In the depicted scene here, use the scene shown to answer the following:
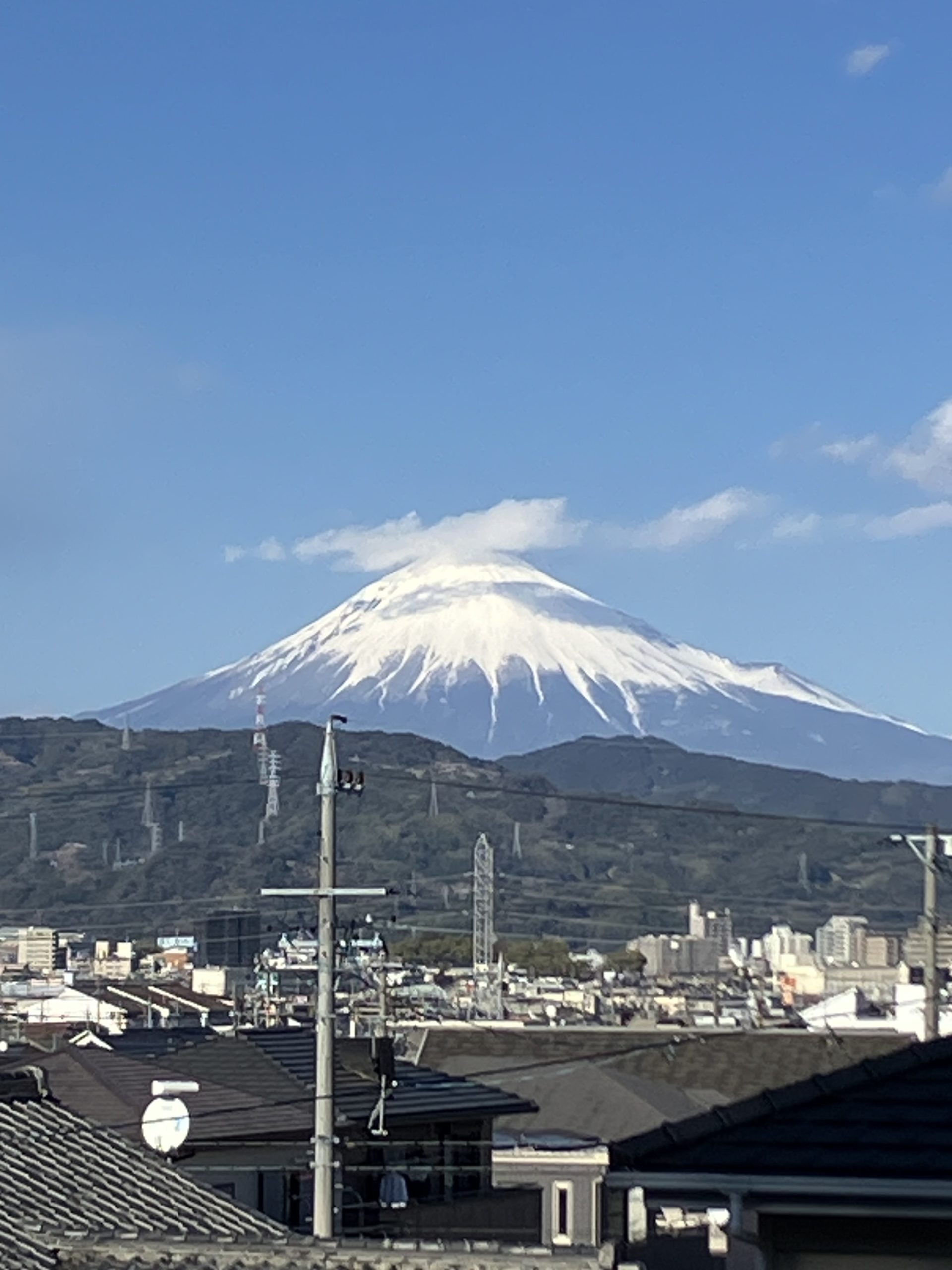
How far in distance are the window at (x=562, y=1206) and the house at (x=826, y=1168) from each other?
921 inches

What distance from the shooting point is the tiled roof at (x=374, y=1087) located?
2466 centimetres

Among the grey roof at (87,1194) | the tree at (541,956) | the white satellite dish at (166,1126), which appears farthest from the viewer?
the tree at (541,956)

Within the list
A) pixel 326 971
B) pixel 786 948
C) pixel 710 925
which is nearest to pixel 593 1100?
→ pixel 326 971

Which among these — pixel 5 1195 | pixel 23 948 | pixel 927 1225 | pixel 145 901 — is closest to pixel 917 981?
pixel 5 1195

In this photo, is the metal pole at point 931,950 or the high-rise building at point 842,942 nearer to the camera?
the metal pole at point 931,950

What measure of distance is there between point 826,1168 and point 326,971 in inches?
353

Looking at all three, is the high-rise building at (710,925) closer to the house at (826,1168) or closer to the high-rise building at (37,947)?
the high-rise building at (37,947)

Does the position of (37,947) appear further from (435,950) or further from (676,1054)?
(676,1054)

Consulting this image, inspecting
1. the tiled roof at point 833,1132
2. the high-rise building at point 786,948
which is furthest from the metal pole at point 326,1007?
the high-rise building at point 786,948

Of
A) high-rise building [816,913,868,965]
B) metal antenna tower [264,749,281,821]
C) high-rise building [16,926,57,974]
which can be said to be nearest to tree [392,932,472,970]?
high-rise building [16,926,57,974]

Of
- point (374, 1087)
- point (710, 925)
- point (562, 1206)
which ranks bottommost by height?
point (710, 925)

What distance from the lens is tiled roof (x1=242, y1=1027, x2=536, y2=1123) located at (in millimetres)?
24656

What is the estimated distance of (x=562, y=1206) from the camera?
3138 centimetres

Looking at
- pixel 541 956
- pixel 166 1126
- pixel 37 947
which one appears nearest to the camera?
pixel 166 1126
